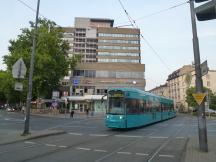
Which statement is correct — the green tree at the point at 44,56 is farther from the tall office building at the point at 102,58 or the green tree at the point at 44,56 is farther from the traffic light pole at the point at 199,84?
the traffic light pole at the point at 199,84

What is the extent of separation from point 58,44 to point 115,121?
4385 cm

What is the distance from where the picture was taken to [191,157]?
1089 cm

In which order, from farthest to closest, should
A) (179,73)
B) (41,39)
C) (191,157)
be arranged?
1. (179,73)
2. (41,39)
3. (191,157)

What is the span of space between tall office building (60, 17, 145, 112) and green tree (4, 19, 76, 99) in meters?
11.5

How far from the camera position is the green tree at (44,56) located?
58.0m

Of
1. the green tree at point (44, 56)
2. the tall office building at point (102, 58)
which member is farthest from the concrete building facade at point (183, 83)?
the green tree at point (44, 56)

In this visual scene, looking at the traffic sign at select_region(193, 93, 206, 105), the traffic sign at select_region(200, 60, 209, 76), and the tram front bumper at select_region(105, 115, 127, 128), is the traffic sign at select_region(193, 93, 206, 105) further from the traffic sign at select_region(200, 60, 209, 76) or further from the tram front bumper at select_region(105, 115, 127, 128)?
the tram front bumper at select_region(105, 115, 127, 128)

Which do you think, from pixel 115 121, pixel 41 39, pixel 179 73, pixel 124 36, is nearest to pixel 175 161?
pixel 115 121

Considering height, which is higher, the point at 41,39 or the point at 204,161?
the point at 41,39

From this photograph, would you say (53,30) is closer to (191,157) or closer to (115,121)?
(115,121)

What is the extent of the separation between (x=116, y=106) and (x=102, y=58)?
301ft

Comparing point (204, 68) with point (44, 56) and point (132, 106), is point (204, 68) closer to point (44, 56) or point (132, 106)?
point (132, 106)

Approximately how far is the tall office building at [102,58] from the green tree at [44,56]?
1149 centimetres

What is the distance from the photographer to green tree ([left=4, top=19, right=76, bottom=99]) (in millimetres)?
58031
